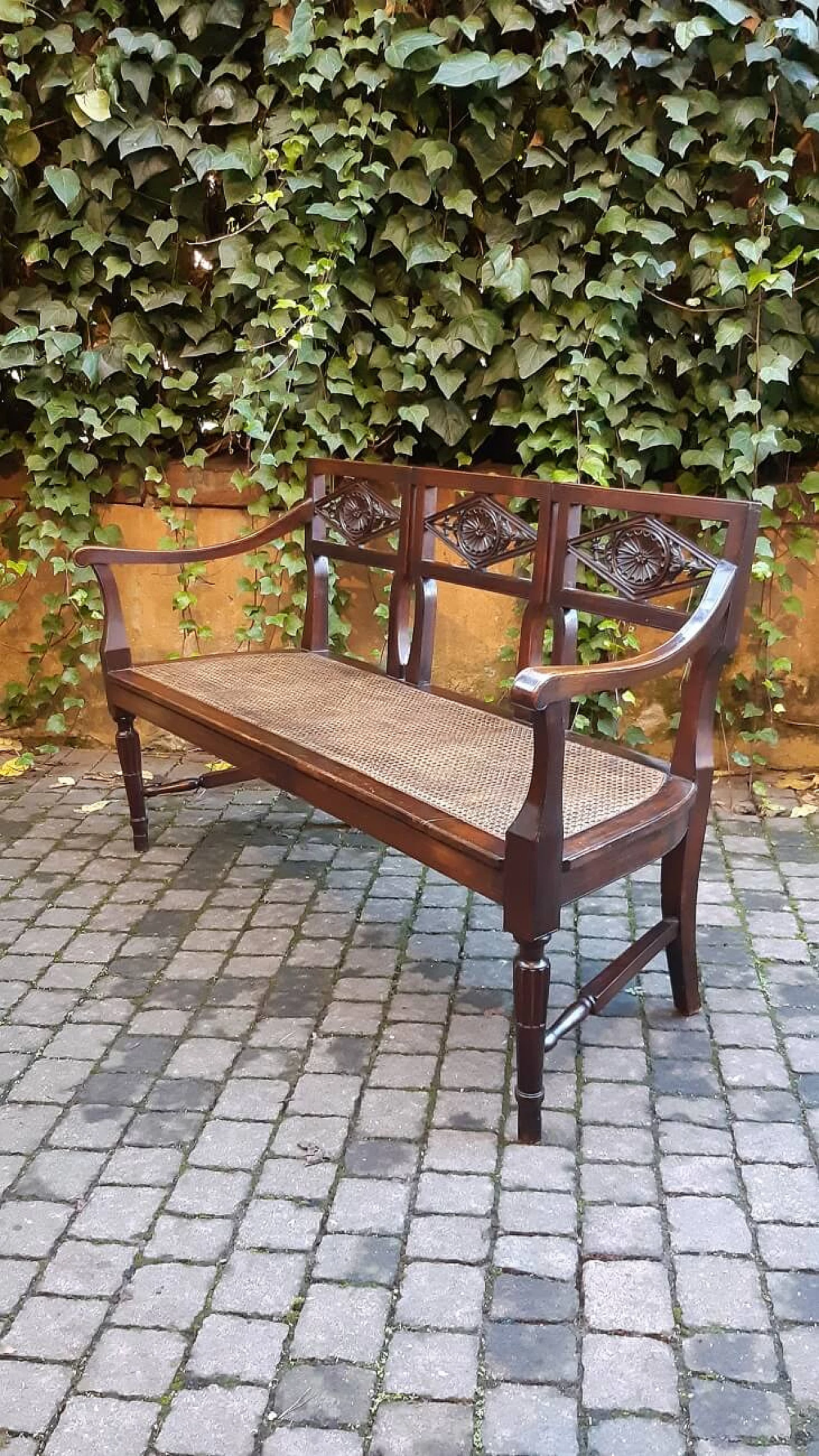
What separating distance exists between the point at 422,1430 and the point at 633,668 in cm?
136

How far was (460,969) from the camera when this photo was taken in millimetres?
2967

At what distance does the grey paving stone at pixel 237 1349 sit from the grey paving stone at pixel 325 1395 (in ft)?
0.13

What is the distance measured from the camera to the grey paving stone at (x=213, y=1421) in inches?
65.3

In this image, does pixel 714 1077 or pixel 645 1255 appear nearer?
pixel 645 1255

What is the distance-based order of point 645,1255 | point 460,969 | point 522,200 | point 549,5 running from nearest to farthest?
point 645,1255 < point 460,969 < point 549,5 < point 522,200

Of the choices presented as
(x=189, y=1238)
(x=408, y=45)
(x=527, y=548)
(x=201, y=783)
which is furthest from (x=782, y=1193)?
(x=408, y=45)

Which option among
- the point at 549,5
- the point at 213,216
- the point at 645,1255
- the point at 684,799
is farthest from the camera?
the point at 213,216

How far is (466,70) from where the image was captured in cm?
358

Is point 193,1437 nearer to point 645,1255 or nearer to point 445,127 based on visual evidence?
point 645,1255

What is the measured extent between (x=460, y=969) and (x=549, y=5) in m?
Result: 2.98

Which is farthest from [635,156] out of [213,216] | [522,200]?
[213,216]

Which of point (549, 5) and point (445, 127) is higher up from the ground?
point (549, 5)

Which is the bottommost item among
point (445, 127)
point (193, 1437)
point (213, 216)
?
point (193, 1437)

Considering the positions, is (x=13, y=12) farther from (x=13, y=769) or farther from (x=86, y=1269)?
(x=86, y=1269)
